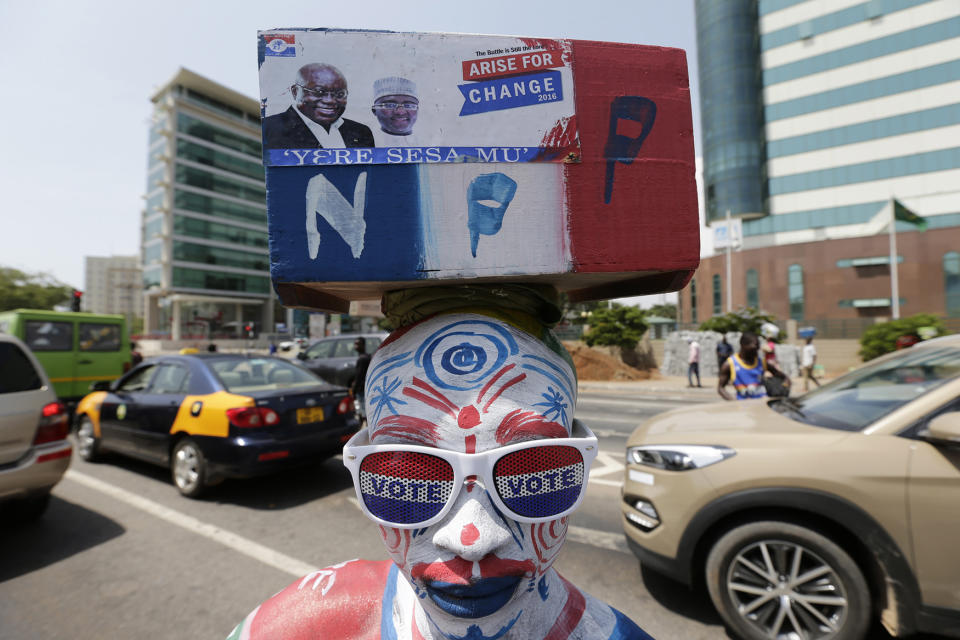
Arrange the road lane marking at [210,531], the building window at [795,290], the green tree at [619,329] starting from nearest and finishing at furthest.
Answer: the road lane marking at [210,531] → the green tree at [619,329] → the building window at [795,290]

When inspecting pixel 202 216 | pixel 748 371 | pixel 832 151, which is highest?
pixel 832 151

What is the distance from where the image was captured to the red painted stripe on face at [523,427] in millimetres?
875

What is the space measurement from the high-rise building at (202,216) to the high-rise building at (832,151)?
4368cm

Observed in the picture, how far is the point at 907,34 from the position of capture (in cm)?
3234

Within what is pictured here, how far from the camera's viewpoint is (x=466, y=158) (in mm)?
840

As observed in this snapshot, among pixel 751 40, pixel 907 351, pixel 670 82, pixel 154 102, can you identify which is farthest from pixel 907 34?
pixel 154 102

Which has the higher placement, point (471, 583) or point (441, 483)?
point (441, 483)

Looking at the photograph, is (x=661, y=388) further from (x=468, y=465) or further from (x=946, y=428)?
(x=468, y=465)

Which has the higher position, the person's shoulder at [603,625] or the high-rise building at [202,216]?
the high-rise building at [202,216]

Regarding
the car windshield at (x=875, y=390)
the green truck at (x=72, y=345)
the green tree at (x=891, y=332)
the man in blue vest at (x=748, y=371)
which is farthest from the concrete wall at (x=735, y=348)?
the green truck at (x=72, y=345)

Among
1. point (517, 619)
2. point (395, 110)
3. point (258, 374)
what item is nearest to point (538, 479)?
point (517, 619)

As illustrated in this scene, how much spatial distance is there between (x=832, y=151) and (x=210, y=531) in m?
44.2

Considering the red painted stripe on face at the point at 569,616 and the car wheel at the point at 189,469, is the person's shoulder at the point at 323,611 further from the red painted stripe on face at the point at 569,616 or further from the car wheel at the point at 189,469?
the car wheel at the point at 189,469

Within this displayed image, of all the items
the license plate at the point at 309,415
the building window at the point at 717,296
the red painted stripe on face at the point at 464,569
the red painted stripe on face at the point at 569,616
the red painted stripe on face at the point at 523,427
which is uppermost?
the building window at the point at 717,296
